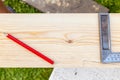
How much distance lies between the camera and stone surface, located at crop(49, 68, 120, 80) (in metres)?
1.96

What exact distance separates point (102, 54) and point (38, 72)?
985mm

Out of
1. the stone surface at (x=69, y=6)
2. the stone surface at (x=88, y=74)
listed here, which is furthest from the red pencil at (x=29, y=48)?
the stone surface at (x=69, y=6)

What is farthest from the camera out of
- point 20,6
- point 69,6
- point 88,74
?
point 20,6

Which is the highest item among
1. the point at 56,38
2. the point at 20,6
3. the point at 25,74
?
the point at 56,38

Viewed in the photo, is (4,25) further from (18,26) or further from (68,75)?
(68,75)

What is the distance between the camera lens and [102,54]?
133 cm

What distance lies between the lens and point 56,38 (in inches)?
53.3

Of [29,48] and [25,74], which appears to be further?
[25,74]

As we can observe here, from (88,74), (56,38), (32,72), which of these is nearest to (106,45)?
(56,38)

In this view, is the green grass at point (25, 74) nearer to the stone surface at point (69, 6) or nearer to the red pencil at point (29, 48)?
the stone surface at point (69, 6)

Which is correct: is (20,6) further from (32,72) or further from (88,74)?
(88,74)

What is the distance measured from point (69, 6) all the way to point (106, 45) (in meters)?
0.91

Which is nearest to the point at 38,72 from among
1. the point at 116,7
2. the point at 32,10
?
the point at 32,10

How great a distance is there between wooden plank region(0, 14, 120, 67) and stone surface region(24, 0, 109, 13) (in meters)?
0.81
